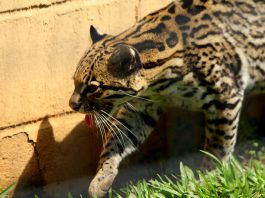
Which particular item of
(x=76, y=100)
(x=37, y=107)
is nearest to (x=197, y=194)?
(x=76, y=100)

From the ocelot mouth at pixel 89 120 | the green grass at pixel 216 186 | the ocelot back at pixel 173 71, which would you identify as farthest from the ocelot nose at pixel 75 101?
the green grass at pixel 216 186

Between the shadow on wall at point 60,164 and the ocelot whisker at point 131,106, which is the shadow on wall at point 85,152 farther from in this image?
the ocelot whisker at point 131,106

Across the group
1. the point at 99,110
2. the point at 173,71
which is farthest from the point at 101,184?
the point at 173,71

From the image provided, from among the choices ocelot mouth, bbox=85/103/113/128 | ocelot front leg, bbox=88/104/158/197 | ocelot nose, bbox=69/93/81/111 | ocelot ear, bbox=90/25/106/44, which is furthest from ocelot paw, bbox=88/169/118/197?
ocelot ear, bbox=90/25/106/44

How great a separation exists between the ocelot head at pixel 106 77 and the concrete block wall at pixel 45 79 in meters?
0.47

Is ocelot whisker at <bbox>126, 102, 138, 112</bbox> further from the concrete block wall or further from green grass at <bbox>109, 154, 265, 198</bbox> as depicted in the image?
green grass at <bbox>109, 154, 265, 198</bbox>

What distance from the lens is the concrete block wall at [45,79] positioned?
5316mm

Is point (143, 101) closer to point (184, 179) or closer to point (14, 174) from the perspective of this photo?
point (184, 179)

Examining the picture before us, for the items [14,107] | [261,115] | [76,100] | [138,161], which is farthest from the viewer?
[261,115]

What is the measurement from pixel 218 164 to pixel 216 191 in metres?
0.50

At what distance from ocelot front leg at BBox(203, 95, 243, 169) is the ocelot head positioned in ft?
2.04

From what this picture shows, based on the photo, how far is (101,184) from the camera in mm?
5371

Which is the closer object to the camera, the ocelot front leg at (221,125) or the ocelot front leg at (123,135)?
the ocelot front leg at (221,125)

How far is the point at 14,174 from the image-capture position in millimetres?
5684
